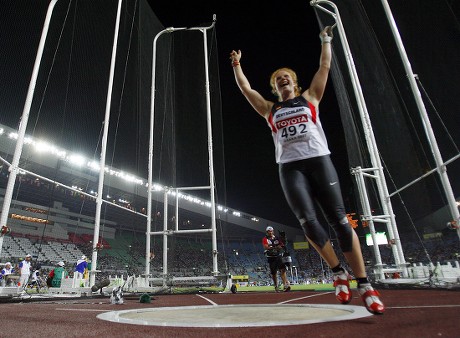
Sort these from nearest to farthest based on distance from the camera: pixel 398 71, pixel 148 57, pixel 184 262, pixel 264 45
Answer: pixel 398 71 < pixel 148 57 < pixel 264 45 < pixel 184 262

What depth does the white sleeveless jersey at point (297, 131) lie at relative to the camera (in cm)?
217

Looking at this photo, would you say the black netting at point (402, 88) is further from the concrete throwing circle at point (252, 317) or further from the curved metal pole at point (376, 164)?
the concrete throwing circle at point (252, 317)

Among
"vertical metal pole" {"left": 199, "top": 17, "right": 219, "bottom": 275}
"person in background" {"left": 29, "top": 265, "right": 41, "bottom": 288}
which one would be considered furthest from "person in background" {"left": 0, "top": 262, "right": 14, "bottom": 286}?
"vertical metal pole" {"left": 199, "top": 17, "right": 219, "bottom": 275}

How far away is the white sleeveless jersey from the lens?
2166 millimetres

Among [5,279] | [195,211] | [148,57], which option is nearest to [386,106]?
[148,57]

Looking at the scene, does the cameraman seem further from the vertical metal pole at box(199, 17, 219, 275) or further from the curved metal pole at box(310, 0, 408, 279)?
the curved metal pole at box(310, 0, 408, 279)

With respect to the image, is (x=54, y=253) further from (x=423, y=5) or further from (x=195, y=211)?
(x=423, y=5)

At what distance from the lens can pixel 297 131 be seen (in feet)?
7.27

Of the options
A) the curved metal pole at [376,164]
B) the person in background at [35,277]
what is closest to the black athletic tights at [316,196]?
the curved metal pole at [376,164]

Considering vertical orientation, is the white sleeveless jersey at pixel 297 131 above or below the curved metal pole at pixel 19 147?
below

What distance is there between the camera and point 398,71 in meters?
Answer: 5.56

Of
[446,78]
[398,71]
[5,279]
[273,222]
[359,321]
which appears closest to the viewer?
[359,321]

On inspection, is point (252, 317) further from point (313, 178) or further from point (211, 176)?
point (211, 176)

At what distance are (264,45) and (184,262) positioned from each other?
2305cm
